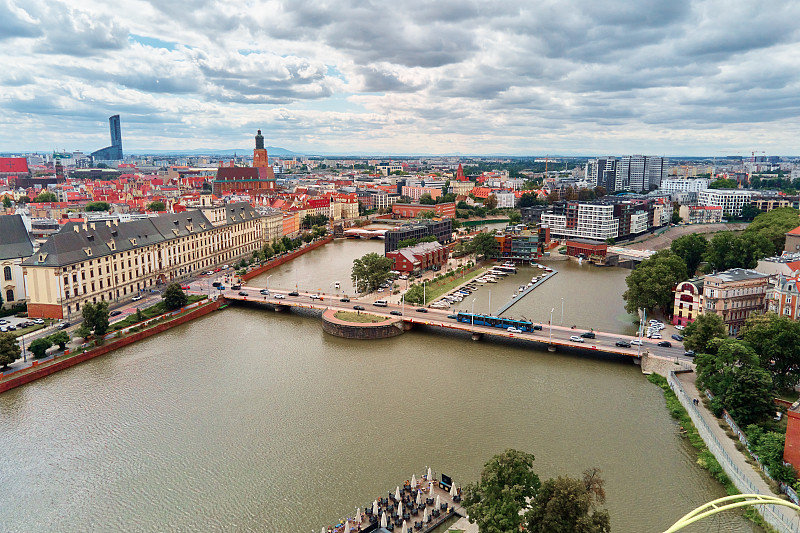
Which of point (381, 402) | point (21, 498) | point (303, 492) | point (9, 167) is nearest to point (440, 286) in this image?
point (381, 402)

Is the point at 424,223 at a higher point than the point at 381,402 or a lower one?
higher

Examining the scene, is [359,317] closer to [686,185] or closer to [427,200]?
[427,200]

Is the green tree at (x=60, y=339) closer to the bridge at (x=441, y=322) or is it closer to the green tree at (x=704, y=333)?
the bridge at (x=441, y=322)

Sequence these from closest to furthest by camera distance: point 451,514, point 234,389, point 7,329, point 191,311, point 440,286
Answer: point 451,514 → point 234,389 → point 7,329 → point 191,311 → point 440,286

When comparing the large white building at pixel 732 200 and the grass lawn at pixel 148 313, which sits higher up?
the large white building at pixel 732 200

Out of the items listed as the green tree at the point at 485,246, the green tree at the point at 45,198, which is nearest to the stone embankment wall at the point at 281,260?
the green tree at the point at 485,246

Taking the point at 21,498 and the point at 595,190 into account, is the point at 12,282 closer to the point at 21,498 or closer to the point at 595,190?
the point at 21,498
